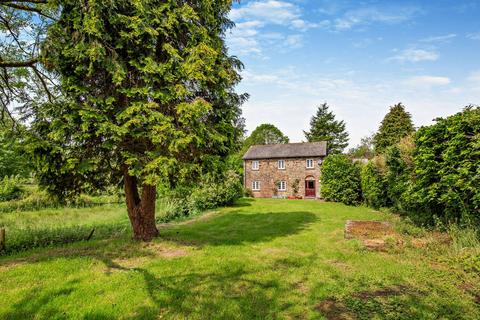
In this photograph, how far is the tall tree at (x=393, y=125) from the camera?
39.9m

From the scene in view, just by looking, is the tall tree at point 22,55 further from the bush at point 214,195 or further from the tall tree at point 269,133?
the tall tree at point 269,133

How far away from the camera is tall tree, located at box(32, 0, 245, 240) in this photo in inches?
281

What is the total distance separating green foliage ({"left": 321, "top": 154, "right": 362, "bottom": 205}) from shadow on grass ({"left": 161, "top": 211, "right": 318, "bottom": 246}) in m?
10.2

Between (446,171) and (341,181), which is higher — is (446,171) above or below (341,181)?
above

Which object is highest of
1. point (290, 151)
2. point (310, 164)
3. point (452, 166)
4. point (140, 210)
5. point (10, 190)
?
point (290, 151)

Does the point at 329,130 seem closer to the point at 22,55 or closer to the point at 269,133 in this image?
the point at 269,133

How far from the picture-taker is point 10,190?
2567 centimetres

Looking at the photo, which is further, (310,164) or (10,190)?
(310,164)

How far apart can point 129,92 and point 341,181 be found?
21312 mm

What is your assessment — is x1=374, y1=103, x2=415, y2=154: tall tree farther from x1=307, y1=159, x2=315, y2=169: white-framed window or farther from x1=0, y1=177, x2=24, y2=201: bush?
x1=0, y1=177, x2=24, y2=201: bush

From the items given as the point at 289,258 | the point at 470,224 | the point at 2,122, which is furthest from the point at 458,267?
the point at 2,122

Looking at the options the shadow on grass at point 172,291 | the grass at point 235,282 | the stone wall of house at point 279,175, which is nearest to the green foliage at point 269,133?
the stone wall of house at point 279,175

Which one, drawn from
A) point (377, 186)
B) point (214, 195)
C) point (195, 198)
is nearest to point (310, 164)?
point (377, 186)

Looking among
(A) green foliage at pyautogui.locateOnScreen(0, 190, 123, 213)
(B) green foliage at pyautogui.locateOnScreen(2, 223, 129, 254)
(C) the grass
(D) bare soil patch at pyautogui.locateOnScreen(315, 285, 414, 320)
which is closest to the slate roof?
(A) green foliage at pyautogui.locateOnScreen(0, 190, 123, 213)
